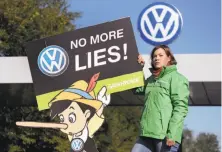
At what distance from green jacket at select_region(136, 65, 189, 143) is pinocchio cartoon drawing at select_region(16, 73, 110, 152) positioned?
12.1ft

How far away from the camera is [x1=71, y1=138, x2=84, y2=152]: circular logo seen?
8039 millimetres

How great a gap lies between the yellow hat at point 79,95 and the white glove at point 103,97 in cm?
6

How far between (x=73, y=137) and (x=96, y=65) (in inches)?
52.9

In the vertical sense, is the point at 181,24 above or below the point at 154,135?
above

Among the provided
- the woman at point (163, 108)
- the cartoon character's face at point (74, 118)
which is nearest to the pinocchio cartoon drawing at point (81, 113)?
the cartoon character's face at point (74, 118)

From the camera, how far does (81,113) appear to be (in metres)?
8.12

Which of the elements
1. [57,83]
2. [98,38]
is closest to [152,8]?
[98,38]

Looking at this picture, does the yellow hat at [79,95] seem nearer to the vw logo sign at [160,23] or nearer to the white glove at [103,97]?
the white glove at [103,97]

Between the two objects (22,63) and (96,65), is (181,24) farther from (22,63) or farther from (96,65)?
(22,63)

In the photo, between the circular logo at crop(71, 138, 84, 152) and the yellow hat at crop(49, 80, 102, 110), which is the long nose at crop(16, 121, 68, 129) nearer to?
the circular logo at crop(71, 138, 84, 152)

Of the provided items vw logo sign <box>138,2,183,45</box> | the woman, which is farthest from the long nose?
the woman

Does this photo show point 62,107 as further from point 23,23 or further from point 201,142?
point 201,142

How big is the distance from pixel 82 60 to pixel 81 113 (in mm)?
995

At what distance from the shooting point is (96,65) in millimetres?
8469
